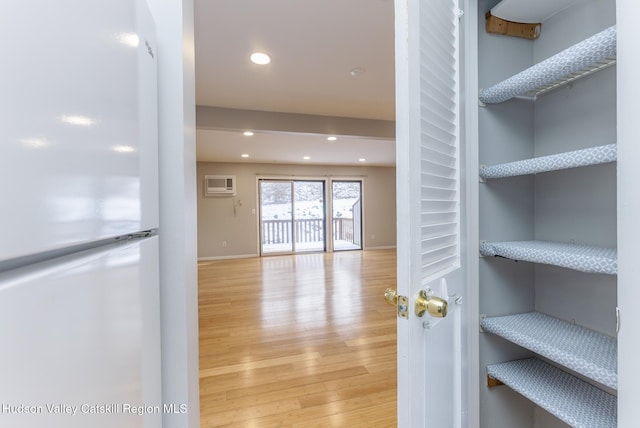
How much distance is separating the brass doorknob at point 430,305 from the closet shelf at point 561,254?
0.49 metres

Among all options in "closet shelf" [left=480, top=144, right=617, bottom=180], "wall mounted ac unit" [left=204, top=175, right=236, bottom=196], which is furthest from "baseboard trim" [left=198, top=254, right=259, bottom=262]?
"closet shelf" [left=480, top=144, right=617, bottom=180]

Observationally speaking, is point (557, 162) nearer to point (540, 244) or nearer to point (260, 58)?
point (540, 244)

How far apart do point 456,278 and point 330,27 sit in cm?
165

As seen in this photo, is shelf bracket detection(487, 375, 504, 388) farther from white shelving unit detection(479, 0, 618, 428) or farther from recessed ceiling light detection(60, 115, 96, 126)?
recessed ceiling light detection(60, 115, 96, 126)

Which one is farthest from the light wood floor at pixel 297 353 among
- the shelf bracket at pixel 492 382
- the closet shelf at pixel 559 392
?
the closet shelf at pixel 559 392

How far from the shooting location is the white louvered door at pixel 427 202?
2.37 ft

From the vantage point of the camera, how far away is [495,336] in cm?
122

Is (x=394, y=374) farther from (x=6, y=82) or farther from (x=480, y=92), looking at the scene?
(x=6, y=82)

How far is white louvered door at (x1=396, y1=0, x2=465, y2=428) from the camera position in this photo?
2.37ft

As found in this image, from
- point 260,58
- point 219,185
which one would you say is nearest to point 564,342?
point 260,58

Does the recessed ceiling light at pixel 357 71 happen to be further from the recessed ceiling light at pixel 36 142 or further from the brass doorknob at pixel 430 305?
the recessed ceiling light at pixel 36 142

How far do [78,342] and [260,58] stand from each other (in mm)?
2182

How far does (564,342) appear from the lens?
99cm

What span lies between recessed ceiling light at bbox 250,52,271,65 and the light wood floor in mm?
2292
